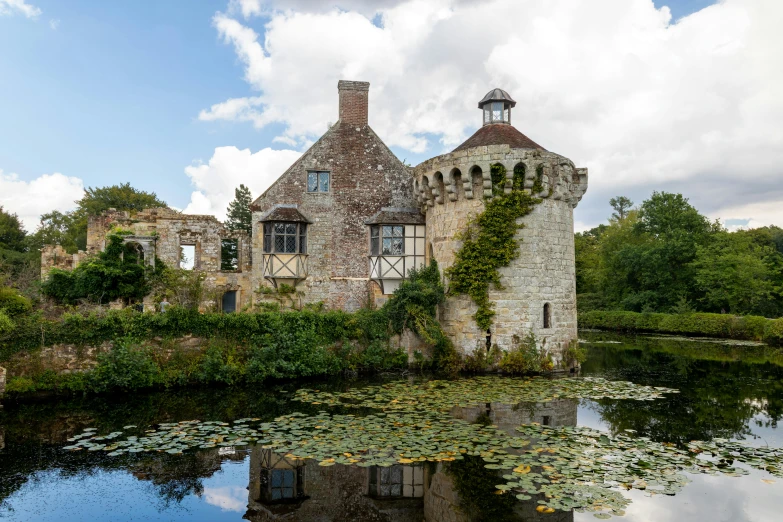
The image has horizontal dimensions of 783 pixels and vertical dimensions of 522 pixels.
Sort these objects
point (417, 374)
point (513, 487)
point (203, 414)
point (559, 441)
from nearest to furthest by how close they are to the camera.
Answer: point (513, 487) → point (559, 441) → point (203, 414) → point (417, 374)

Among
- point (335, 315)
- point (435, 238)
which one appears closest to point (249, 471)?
point (335, 315)

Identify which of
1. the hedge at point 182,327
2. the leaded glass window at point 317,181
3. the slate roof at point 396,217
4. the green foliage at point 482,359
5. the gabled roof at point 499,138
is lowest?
the green foliage at point 482,359

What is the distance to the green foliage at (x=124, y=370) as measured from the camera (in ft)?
41.8

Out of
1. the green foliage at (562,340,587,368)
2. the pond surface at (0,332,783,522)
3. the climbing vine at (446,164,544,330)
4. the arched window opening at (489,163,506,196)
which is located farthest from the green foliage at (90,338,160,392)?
the green foliage at (562,340,587,368)

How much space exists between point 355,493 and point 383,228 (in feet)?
38.7

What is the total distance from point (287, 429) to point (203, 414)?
2412mm

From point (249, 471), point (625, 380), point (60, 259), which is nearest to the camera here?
point (249, 471)

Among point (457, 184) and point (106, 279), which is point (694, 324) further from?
point (106, 279)

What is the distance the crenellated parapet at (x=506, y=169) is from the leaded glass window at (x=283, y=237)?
4965mm

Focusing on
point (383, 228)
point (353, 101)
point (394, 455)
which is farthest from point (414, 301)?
point (353, 101)

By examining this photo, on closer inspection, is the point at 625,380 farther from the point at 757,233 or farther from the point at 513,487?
the point at 757,233

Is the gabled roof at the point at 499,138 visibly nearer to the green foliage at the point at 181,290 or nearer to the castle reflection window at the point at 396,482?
the green foliage at the point at 181,290

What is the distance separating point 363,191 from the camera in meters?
18.8

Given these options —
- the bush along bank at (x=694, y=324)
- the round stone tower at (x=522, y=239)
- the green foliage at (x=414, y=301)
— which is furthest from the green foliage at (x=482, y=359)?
the bush along bank at (x=694, y=324)
